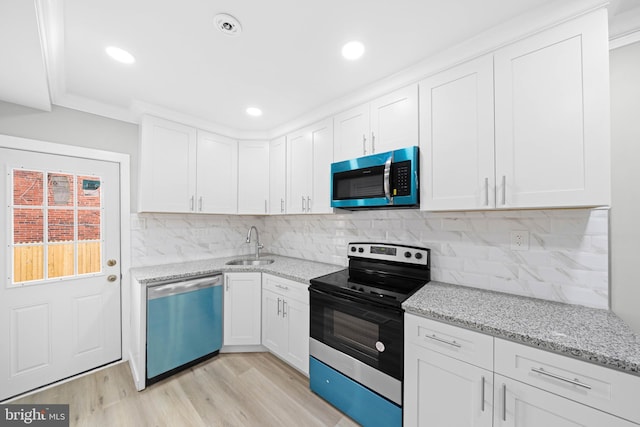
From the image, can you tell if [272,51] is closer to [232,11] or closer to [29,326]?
[232,11]

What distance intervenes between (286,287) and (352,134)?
1.50m

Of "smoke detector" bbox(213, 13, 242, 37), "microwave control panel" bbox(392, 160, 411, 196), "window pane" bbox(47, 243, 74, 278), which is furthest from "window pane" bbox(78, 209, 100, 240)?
"microwave control panel" bbox(392, 160, 411, 196)

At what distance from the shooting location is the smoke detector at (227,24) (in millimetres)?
1327

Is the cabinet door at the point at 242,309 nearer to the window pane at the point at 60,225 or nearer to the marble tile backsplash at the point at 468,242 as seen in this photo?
the marble tile backsplash at the point at 468,242

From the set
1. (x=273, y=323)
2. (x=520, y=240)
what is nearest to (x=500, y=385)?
(x=520, y=240)

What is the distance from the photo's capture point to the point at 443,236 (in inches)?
75.5

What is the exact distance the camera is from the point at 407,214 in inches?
83.7

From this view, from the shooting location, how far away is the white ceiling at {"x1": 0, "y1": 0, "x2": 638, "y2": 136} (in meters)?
1.26

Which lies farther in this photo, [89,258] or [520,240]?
[89,258]

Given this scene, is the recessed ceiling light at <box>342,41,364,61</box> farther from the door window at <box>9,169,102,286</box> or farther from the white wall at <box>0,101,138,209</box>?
the door window at <box>9,169,102,286</box>

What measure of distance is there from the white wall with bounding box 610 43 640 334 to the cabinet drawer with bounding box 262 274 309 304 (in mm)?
1906

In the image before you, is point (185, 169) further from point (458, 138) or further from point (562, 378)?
point (562, 378)

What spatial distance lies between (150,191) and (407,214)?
2376mm

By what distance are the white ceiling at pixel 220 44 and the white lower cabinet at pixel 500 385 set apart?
167 cm
